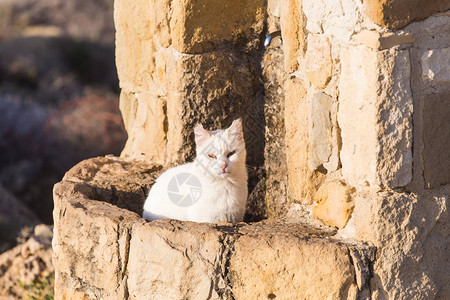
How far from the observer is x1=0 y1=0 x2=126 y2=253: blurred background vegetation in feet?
31.0

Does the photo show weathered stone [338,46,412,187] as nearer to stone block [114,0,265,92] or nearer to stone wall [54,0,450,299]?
stone wall [54,0,450,299]

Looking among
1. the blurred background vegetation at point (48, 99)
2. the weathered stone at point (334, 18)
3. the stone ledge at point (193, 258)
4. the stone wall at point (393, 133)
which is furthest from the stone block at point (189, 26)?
the blurred background vegetation at point (48, 99)

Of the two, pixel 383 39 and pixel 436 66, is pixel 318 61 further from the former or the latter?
pixel 436 66

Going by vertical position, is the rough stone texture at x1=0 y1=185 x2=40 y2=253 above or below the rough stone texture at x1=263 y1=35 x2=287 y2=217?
below

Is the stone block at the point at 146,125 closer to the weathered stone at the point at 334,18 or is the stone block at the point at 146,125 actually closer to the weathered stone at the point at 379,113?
the weathered stone at the point at 334,18

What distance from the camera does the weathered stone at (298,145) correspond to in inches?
126

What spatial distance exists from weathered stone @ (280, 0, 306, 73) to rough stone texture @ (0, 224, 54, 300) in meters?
2.95

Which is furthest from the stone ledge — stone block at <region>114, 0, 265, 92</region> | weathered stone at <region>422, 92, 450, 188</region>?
stone block at <region>114, 0, 265, 92</region>

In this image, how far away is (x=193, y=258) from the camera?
2.77 metres

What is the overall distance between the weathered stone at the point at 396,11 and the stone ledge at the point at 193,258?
1016 millimetres

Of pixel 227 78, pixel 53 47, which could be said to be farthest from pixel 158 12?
pixel 53 47

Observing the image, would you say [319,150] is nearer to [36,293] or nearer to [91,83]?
[36,293]

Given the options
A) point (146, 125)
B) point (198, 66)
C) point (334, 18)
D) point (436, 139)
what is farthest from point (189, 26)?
point (436, 139)

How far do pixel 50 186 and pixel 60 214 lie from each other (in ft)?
21.3
